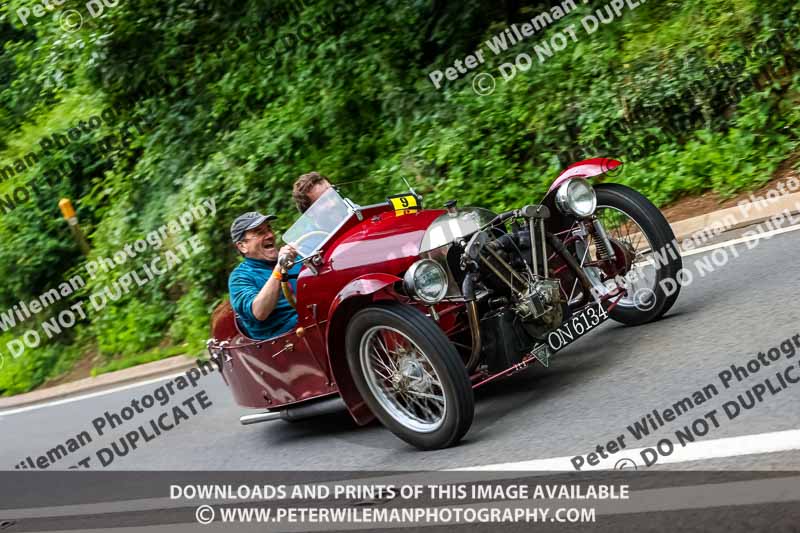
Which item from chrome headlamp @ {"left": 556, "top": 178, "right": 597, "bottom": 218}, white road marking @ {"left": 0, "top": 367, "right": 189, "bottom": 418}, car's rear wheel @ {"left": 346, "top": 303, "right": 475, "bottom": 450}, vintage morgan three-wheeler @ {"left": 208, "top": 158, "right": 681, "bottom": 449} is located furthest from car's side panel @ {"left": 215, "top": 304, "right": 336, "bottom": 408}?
white road marking @ {"left": 0, "top": 367, "right": 189, "bottom": 418}

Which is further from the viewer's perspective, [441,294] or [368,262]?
[368,262]

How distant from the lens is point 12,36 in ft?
70.9

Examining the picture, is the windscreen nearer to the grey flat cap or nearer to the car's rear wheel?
the grey flat cap

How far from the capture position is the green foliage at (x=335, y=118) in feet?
31.7

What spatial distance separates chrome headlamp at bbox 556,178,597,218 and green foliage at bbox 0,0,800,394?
332 cm

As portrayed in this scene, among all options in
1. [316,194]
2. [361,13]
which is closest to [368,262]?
[316,194]

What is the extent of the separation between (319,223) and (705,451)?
2975mm

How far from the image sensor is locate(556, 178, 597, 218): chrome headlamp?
580 centimetres

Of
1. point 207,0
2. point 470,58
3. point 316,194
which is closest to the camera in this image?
point 316,194

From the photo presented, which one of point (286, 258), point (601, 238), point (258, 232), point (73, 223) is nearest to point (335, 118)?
point (73, 223)

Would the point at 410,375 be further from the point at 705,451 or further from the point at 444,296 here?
the point at 705,451

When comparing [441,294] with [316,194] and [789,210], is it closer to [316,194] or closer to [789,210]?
[316,194]

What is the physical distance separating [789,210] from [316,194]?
3776 mm

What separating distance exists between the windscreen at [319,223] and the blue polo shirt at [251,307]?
1.03 feet
